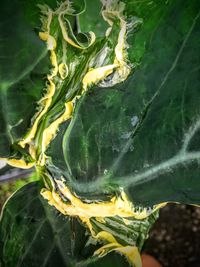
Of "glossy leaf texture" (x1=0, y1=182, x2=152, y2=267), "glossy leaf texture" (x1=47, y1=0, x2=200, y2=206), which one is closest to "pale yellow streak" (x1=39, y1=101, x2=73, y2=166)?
"glossy leaf texture" (x1=47, y1=0, x2=200, y2=206)

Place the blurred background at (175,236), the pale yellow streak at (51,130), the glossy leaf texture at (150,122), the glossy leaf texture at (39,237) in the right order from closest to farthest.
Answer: the glossy leaf texture at (150,122) < the pale yellow streak at (51,130) < the glossy leaf texture at (39,237) < the blurred background at (175,236)

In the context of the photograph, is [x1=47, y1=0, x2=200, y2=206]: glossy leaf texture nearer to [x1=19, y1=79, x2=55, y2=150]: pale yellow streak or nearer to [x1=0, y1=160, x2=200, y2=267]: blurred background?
[x1=19, y1=79, x2=55, y2=150]: pale yellow streak

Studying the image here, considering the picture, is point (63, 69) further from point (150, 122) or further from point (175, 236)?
point (175, 236)

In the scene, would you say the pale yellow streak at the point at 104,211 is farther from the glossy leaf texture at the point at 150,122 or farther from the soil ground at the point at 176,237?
the soil ground at the point at 176,237

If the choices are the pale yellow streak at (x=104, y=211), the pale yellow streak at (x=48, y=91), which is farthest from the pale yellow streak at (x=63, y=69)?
the pale yellow streak at (x=104, y=211)

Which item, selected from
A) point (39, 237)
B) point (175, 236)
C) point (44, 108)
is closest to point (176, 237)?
point (175, 236)

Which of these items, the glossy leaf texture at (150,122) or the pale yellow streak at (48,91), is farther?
the pale yellow streak at (48,91)

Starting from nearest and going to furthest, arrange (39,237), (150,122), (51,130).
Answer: (150,122) < (51,130) < (39,237)

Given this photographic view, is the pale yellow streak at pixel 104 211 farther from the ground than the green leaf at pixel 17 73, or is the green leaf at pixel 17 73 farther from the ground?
the green leaf at pixel 17 73
